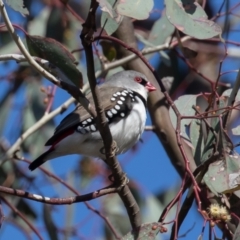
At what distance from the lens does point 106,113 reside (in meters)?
4.18

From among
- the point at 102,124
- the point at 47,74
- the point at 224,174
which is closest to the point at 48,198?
the point at 102,124

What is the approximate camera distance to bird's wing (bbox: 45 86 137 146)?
407 cm

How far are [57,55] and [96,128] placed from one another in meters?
1.13

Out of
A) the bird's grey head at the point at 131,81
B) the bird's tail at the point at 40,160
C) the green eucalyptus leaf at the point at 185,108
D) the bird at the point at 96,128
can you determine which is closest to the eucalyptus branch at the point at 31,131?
the bird at the point at 96,128

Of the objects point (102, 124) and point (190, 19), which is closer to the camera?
point (190, 19)

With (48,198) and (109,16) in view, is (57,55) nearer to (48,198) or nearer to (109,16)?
(109,16)

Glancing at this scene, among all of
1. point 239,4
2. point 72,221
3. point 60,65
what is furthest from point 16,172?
point 60,65

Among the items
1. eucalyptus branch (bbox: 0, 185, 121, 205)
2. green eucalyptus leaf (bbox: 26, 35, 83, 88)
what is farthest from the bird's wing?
green eucalyptus leaf (bbox: 26, 35, 83, 88)

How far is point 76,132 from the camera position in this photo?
4.18 m

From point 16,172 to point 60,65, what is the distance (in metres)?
2.29

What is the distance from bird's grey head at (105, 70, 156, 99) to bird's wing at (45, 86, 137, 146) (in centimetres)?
29

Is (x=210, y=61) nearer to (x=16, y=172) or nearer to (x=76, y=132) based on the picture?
(x=16, y=172)

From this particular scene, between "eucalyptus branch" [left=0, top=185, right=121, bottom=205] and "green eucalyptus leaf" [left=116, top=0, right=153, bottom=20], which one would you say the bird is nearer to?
"eucalyptus branch" [left=0, top=185, right=121, bottom=205]

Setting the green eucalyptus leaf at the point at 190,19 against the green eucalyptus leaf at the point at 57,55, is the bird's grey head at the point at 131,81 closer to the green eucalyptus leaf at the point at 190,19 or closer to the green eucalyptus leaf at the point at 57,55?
the green eucalyptus leaf at the point at 57,55
